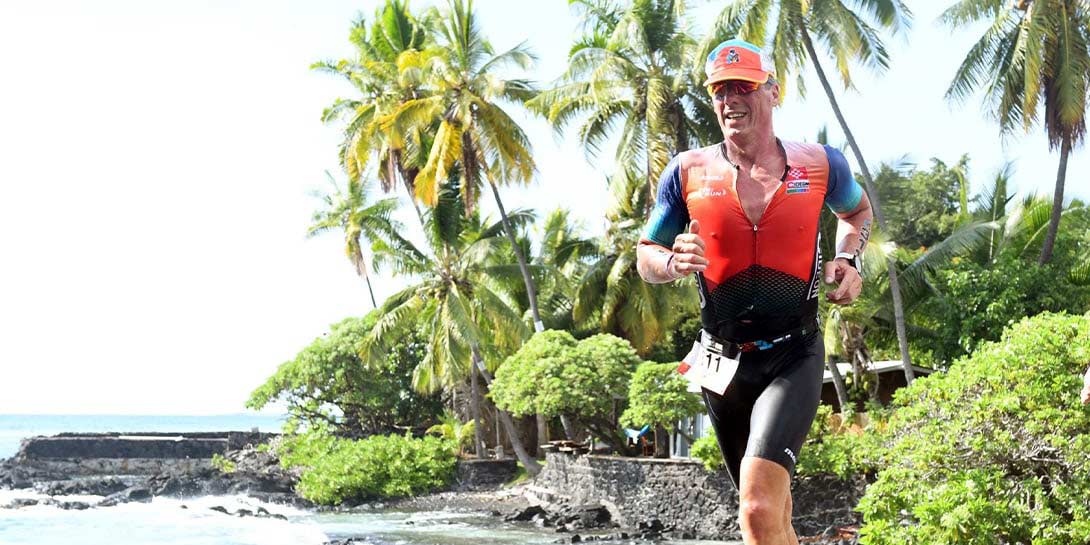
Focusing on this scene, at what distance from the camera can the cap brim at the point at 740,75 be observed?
3.62 meters

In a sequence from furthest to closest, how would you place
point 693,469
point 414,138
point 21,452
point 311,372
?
point 21,452 < point 311,372 < point 414,138 < point 693,469

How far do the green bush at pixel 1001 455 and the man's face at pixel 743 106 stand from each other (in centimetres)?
836

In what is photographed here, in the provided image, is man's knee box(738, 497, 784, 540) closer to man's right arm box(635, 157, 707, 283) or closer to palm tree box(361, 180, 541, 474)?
man's right arm box(635, 157, 707, 283)

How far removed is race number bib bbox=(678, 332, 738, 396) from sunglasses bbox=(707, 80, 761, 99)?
0.76m

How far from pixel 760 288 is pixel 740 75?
0.65 meters

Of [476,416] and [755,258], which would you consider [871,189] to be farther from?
[755,258]

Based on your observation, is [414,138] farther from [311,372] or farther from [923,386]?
[923,386]

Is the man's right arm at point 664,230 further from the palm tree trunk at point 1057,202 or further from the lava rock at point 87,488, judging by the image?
the lava rock at point 87,488

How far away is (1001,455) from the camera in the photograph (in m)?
11.8

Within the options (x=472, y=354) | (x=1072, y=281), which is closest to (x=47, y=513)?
(x=472, y=354)

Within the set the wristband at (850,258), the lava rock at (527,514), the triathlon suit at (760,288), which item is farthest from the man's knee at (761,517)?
the lava rock at (527,514)

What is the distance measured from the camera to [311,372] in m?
38.7

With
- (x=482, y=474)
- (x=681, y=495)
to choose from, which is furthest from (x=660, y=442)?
(x=482, y=474)

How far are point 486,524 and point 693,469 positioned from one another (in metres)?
5.91
